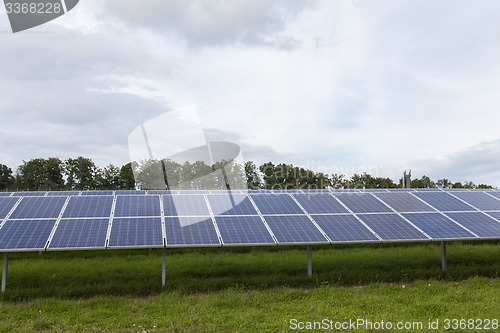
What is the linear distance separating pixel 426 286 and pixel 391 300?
8.42 ft

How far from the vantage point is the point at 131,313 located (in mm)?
11648

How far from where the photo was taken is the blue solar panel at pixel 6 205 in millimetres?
15688

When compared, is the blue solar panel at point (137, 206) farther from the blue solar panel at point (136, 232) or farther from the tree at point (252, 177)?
the tree at point (252, 177)

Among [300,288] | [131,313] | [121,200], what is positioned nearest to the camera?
[131,313]

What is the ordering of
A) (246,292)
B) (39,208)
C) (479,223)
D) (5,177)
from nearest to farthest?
(246,292) < (39,208) < (479,223) < (5,177)

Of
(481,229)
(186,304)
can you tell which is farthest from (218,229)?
(481,229)

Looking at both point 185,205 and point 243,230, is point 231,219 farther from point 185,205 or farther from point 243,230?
point 185,205

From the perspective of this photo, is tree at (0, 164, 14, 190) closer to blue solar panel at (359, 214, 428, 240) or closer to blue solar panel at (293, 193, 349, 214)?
blue solar panel at (293, 193, 349, 214)

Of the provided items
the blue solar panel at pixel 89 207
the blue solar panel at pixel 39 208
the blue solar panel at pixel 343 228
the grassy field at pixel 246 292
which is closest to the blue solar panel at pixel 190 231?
the grassy field at pixel 246 292

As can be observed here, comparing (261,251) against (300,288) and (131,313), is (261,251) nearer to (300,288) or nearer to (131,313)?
(300,288)

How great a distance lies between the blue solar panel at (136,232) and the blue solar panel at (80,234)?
38 cm

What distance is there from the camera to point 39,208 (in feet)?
53.4

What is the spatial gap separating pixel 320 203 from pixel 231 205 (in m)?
4.43

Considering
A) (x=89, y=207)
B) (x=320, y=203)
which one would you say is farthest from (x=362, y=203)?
(x=89, y=207)
